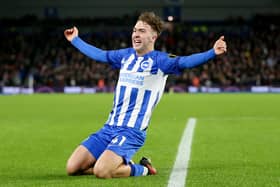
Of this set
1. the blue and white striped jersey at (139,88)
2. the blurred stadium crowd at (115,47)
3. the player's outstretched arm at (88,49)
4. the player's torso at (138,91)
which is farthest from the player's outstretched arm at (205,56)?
the blurred stadium crowd at (115,47)

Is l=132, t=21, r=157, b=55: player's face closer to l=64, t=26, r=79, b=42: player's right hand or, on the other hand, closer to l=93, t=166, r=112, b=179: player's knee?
l=64, t=26, r=79, b=42: player's right hand

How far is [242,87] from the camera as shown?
126 feet

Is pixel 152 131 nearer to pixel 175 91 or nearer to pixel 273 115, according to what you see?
pixel 273 115

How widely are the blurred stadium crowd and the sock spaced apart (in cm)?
3009

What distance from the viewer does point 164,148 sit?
395 inches

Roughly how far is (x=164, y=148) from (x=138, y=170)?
2942 mm

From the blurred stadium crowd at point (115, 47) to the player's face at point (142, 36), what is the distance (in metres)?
29.8

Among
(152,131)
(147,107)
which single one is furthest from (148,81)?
(152,131)

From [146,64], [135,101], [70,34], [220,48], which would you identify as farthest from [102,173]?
[70,34]

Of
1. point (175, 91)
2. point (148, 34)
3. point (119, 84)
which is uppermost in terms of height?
point (148, 34)

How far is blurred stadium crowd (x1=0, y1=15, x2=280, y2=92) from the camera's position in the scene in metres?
38.6

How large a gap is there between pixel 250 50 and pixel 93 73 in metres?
10.5

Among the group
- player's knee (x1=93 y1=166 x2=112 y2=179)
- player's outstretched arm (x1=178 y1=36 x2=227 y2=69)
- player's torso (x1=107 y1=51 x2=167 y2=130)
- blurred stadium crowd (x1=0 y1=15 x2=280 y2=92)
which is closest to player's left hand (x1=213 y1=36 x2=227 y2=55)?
player's outstretched arm (x1=178 y1=36 x2=227 y2=69)

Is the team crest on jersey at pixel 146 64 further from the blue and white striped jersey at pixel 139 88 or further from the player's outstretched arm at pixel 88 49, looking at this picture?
the player's outstretched arm at pixel 88 49
